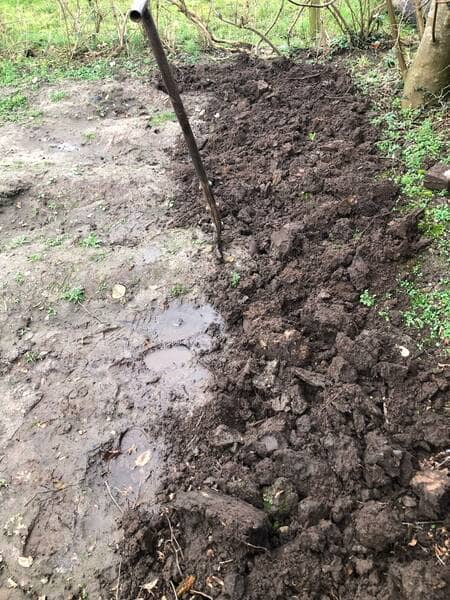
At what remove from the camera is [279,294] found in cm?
312

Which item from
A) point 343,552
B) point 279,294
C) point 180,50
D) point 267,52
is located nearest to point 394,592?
point 343,552

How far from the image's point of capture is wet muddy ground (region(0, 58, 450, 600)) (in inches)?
76.2

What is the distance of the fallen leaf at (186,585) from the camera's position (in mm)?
1906

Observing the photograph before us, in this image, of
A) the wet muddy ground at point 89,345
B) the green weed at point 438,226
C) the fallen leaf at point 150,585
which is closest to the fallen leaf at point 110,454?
the wet muddy ground at point 89,345

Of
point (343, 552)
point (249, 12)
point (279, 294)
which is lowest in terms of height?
point (343, 552)

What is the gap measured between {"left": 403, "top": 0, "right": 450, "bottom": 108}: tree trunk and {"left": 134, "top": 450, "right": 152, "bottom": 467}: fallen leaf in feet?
13.1

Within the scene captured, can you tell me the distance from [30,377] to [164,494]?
49.5 inches

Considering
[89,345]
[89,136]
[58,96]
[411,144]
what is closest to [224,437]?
[89,345]

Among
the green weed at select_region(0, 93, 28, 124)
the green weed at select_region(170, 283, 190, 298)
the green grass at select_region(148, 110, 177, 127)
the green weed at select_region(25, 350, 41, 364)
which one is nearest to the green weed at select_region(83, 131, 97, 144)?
the green grass at select_region(148, 110, 177, 127)

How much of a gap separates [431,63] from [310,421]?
3604mm

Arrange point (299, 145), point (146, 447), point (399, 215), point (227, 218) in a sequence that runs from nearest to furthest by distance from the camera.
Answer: point (146, 447), point (399, 215), point (227, 218), point (299, 145)

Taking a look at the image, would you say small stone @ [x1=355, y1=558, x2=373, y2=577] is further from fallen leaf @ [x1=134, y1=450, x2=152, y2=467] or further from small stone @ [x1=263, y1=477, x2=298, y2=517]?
fallen leaf @ [x1=134, y1=450, x2=152, y2=467]

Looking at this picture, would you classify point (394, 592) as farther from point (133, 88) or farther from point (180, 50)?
point (180, 50)

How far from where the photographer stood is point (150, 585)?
1.96 metres
